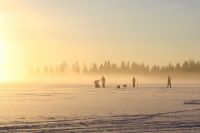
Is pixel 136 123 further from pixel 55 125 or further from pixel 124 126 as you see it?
pixel 55 125

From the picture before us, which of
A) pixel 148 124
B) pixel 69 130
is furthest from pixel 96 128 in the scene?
pixel 148 124

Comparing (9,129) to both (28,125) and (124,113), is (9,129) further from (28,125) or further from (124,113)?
(124,113)

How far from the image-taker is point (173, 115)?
24.1 m

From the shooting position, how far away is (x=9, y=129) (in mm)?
18594

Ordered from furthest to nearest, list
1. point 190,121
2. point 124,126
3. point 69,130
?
1. point 190,121
2. point 124,126
3. point 69,130

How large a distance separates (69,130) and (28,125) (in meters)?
2.25

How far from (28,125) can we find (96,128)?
2982mm

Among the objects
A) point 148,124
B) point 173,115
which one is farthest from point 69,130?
point 173,115

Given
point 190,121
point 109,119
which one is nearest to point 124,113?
point 109,119

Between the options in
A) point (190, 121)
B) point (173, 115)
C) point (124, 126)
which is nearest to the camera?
point (124, 126)

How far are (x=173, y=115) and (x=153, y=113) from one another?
4.46 ft

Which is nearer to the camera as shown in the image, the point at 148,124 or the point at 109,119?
the point at 148,124

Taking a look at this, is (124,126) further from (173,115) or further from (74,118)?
(173,115)

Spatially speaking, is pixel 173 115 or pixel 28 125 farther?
pixel 173 115
